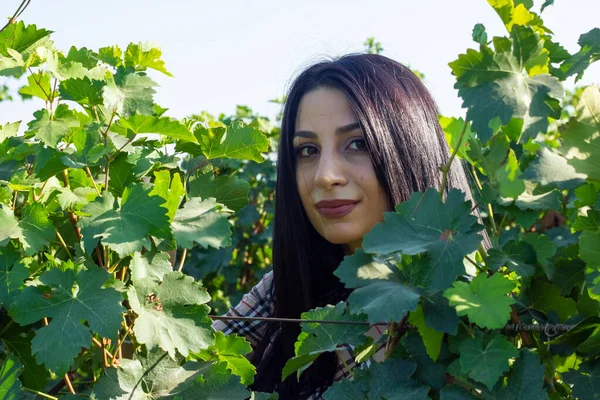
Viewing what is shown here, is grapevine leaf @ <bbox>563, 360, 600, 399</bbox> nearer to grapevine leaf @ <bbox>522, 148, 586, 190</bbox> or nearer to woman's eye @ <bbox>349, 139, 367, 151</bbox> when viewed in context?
grapevine leaf @ <bbox>522, 148, 586, 190</bbox>

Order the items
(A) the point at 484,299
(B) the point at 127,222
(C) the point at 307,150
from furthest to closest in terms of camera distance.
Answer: (C) the point at 307,150 → (B) the point at 127,222 → (A) the point at 484,299

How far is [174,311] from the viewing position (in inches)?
52.6

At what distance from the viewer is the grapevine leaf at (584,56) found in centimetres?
116

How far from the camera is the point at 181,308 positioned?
134 cm

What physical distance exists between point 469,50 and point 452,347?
45cm

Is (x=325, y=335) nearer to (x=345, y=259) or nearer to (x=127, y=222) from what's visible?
(x=345, y=259)

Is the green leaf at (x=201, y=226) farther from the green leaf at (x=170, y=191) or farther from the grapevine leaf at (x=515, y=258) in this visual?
the grapevine leaf at (x=515, y=258)

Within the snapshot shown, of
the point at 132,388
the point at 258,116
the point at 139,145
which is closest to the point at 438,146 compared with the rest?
the point at 139,145

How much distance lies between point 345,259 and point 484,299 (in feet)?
0.73

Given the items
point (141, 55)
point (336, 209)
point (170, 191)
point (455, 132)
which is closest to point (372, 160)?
point (336, 209)

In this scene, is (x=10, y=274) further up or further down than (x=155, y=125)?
further down

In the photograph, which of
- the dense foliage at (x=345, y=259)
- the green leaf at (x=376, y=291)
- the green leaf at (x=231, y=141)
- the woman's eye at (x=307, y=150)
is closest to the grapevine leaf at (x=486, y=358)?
the dense foliage at (x=345, y=259)

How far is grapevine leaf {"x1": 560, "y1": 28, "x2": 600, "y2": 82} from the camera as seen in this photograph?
1.16 metres

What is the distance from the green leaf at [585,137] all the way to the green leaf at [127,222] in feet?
2.19
